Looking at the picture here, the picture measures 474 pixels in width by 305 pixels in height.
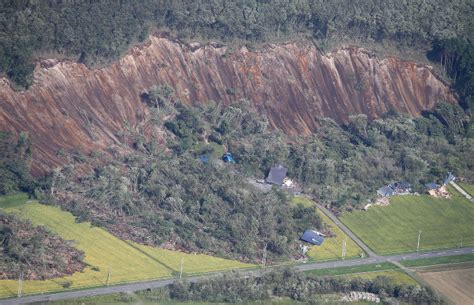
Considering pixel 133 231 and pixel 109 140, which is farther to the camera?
pixel 109 140

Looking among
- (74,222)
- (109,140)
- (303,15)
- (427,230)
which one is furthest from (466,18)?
Answer: (74,222)

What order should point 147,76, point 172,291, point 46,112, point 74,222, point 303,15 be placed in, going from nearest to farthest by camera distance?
point 172,291 → point 74,222 → point 46,112 → point 147,76 → point 303,15

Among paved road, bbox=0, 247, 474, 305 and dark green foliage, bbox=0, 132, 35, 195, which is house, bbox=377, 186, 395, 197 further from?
dark green foliage, bbox=0, 132, 35, 195

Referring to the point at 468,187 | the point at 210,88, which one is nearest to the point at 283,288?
the point at 468,187

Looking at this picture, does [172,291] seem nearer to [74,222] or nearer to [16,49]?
[74,222]

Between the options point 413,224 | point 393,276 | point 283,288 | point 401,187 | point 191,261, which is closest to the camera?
point 283,288

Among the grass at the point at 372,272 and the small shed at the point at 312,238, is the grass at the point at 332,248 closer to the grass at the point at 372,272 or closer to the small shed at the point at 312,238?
the small shed at the point at 312,238

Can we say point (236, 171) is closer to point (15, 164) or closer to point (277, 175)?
point (277, 175)
